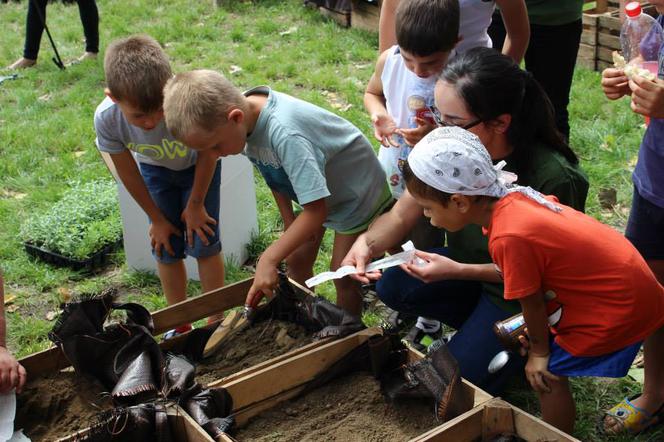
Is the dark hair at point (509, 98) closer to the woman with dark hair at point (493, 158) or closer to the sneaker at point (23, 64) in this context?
the woman with dark hair at point (493, 158)

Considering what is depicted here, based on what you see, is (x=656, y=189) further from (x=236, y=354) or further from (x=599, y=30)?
(x=599, y=30)

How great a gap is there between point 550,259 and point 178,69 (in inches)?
220

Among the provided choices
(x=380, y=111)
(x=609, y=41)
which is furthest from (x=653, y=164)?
(x=609, y=41)

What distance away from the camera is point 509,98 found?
2.47 meters

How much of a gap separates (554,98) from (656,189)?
1.81 m

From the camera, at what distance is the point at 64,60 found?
7746 millimetres

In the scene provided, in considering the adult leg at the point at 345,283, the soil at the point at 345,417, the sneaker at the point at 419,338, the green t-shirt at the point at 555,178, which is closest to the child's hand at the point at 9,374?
the soil at the point at 345,417

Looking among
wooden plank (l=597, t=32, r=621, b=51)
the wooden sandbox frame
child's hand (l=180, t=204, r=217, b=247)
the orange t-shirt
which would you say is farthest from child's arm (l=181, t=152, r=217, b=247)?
wooden plank (l=597, t=32, r=621, b=51)

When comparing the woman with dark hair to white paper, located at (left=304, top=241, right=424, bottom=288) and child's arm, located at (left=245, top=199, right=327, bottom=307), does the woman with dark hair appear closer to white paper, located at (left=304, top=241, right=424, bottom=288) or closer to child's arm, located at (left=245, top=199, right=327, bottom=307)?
white paper, located at (left=304, top=241, right=424, bottom=288)

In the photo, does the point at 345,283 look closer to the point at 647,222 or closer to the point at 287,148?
the point at 287,148

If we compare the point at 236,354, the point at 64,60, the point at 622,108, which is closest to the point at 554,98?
the point at 622,108

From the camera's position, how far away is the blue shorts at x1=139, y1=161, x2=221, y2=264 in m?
3.29

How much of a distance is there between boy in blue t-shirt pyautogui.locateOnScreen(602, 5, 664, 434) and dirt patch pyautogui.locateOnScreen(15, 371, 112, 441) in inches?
68.8

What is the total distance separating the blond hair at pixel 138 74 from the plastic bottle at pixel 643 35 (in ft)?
5.43
